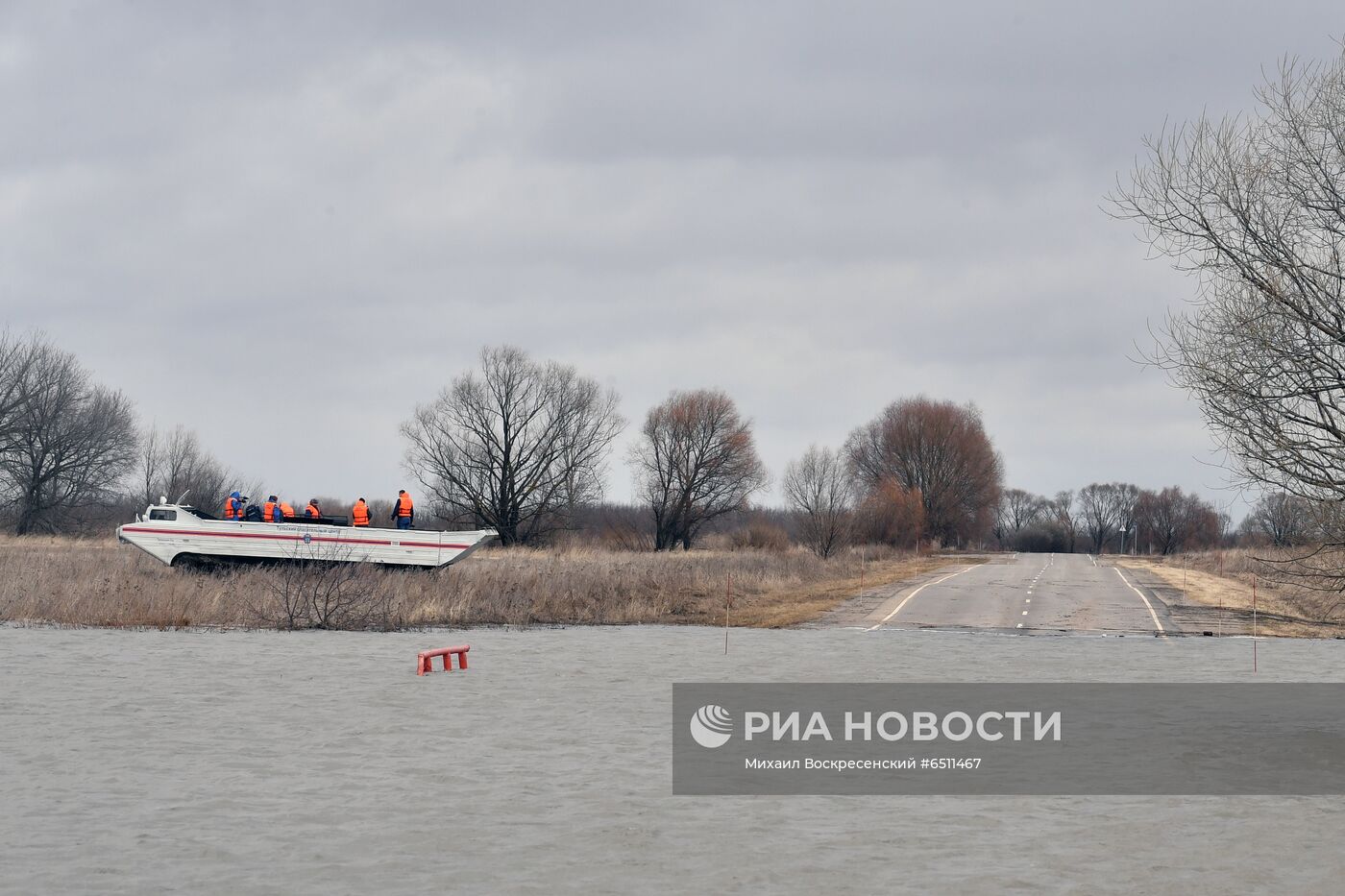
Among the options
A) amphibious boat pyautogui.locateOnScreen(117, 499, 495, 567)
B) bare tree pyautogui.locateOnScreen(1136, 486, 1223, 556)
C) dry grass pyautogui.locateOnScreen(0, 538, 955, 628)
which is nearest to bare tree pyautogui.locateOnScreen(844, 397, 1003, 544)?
bare tree pyautogui.locateOnScreen(1136, 486, 1223, 556)

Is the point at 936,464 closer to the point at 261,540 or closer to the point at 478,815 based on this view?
the point at 261,540

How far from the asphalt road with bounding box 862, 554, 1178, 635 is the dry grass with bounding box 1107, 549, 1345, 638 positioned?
6.05 ft

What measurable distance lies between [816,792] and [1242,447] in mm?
7755

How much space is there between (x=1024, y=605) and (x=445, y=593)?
18506mm

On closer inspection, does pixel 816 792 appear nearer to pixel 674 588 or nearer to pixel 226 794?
pixel 226 794

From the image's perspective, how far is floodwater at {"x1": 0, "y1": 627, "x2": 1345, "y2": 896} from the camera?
9820 millimetres

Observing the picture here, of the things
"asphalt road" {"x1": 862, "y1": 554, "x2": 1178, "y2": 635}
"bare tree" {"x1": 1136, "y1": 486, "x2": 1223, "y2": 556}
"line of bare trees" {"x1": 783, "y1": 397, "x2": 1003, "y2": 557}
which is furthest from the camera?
"bare tree" {"x1": 1136, "y1": 486, "x2": 1223, "y2": 556}

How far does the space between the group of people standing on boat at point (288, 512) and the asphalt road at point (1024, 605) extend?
15.6 meters

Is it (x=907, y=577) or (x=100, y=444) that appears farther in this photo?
(x=100, y=444)

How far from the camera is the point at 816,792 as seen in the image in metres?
13.3

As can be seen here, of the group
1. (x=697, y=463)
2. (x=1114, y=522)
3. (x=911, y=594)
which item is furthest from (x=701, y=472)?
(x=1114, y=522)

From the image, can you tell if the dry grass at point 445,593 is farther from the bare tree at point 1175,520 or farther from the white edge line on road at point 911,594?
the bare tree at point 1175,520

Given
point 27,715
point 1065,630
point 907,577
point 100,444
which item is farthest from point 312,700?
point 100,444

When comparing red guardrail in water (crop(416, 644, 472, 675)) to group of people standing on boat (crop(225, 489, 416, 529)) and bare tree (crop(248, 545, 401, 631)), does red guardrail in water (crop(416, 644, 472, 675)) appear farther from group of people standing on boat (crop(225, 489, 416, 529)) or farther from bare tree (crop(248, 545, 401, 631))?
group of people standing on boat (crop(225, 489, 416, 529))
